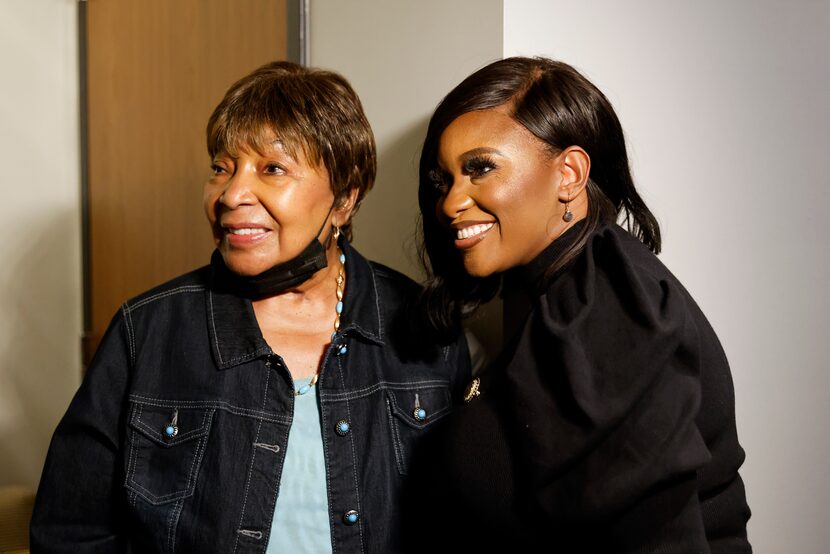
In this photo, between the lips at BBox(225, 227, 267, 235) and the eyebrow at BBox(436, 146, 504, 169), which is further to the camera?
the lips at BBox(225, 227, 267, 235)

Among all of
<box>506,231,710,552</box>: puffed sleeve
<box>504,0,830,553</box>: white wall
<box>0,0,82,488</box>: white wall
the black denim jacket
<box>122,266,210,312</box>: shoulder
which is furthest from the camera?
<box>0,0,82,488</box>: white wall

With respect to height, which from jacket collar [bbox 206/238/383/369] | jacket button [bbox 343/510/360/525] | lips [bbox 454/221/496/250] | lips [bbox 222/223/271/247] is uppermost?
lips [bbox 454/221/496/250]

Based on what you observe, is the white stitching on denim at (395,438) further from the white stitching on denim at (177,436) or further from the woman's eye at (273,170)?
the woman's eye at (273,170)

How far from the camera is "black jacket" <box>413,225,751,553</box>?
0.93 meters

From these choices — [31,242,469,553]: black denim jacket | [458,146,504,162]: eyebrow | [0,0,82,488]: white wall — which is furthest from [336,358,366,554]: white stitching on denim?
[0,0,82,488]: white wall

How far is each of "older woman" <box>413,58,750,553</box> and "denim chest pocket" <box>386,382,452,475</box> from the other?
0.15ft

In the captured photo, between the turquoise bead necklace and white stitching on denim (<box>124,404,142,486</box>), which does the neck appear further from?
white stitching on denim (<box>124,404,142,486</box>)

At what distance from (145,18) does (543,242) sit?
75.5 inches

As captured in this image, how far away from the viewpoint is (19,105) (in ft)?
9.46

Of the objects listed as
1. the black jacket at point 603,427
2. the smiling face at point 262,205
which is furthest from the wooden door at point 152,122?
the black jacket at point 603,427

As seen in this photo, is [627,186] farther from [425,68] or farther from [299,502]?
[299,502]

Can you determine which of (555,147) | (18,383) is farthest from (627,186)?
(18,383)

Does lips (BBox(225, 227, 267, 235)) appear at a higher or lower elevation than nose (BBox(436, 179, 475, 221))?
lower

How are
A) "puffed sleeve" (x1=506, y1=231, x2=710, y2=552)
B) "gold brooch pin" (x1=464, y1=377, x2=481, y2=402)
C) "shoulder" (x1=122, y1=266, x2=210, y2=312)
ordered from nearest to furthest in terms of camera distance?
"puffed sleeve" (x1=506, y1=231, x2=710, y2=552), "gold brooch pin" (x1=464, y1=377, x2=481, y2=402), "shoulder" (x1=122, y1=266, x2=210, y2=312)
